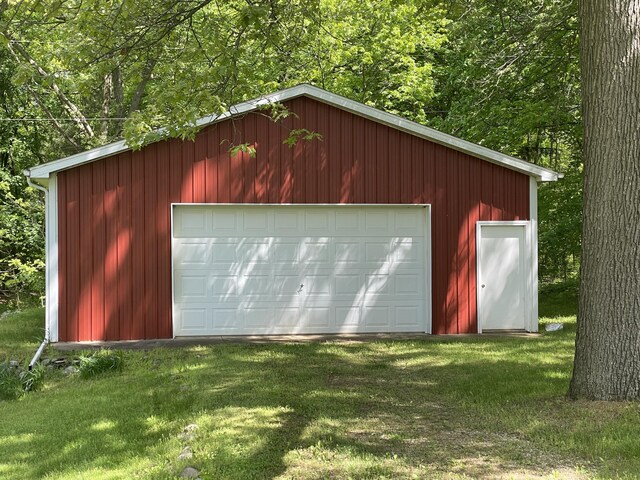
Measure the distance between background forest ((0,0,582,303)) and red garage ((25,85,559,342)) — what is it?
1.12 m

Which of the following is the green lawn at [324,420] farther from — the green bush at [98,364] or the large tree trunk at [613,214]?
the large tree trunk at [613,214]

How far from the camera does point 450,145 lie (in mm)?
11984

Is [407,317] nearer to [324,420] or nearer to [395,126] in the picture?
[395,126]

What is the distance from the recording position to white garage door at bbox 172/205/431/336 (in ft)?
38.3

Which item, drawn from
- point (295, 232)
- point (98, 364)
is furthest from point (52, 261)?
point (295, 232)

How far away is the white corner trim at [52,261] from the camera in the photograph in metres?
11.0

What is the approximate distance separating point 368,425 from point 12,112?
1960 centimetres

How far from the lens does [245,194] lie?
11.6 metres

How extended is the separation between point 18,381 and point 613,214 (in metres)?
6.91

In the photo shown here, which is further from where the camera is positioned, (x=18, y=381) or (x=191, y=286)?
(x=191, y=286)

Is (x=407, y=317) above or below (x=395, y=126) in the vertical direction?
below

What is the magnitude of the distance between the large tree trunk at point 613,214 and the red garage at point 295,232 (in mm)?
5868

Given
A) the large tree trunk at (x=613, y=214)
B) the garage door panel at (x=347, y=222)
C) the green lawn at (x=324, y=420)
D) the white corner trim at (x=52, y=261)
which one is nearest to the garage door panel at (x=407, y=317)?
the garage door panel at (x=347, y=222)

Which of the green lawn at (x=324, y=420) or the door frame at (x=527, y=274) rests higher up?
the door frame at (x=527, y=274)
